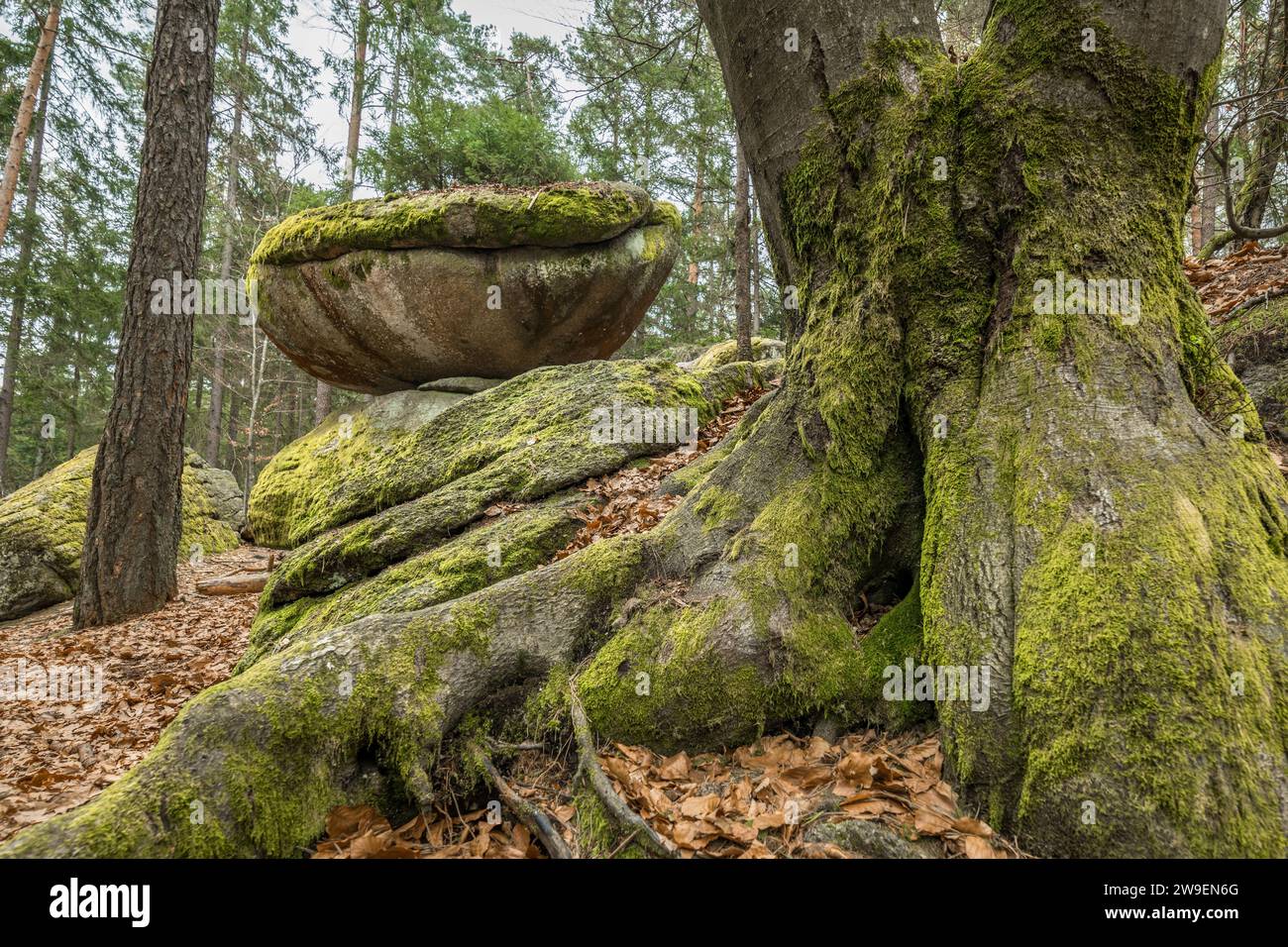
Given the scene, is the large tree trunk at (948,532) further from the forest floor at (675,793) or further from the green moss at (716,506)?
the forest floor at (675,793)

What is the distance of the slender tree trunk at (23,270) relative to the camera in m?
15.1

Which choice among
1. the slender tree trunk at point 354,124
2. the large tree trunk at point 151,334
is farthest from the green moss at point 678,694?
the slender tree trunk at point 354,124

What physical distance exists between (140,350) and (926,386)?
25.7 ft

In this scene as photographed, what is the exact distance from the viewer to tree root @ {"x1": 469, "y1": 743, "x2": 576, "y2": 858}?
83.0 inches

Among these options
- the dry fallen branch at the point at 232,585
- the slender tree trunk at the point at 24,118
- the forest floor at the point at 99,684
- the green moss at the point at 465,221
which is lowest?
the forest floor at the point at 99,684

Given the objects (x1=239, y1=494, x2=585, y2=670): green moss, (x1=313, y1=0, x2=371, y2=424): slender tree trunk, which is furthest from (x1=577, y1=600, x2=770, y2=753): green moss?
(x1=313, y1=0, x2=371, y2=424): slender tree trunk

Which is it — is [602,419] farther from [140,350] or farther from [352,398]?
[352,398]

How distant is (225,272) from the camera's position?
1978cm

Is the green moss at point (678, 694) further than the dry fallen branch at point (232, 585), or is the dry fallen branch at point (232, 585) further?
the dry fallen branch at point (232, 585)

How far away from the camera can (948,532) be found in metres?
2.56

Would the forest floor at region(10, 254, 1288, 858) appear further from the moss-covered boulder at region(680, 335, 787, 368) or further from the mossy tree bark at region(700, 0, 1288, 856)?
the moss-covered boulder at region(680, 335, 787, 368)

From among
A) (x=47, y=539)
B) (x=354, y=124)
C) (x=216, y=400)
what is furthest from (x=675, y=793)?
(x=216, y=400)

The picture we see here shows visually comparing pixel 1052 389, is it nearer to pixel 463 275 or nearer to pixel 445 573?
pixel 445 573

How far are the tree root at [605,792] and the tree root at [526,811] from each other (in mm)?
188
